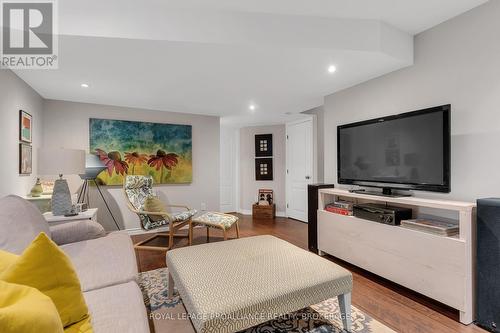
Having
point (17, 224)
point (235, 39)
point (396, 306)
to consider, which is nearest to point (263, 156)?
point (235, 39)

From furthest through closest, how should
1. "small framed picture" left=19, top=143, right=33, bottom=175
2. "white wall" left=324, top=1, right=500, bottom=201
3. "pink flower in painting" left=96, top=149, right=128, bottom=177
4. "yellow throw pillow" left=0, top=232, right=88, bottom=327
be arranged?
"pink flower in painting" left=96, top=149, right=128, bottom=177 → "small framed picture" left=19, top=143, right=33, bottom=175 → "white wall" left=324, top=1, right=500, bottom=201 → "yellow throw pillow" left=0, top=232, right=88, bottom=327

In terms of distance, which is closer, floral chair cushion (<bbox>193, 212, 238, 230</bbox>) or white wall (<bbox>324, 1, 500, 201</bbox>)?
white wall (<bbox>324, 1, 500, 201</bbox>)

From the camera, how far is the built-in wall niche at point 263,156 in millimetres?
5625

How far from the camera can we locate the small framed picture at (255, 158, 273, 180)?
5.63 meters

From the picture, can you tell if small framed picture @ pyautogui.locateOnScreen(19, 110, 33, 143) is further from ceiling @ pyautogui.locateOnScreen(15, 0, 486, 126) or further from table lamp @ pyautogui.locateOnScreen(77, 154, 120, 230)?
table lamp @ pyautogui.locateOnScreen(77, 154, 120, 230)

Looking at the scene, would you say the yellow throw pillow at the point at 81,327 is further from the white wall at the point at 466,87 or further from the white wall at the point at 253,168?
the white wall at the point at 253,168

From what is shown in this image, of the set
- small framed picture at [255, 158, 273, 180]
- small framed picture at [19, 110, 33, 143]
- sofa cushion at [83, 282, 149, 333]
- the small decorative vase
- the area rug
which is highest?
small framed picture at [19, 110, 33, 143]

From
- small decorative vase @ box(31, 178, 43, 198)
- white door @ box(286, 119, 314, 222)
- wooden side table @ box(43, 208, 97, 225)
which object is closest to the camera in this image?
wooden side table @ box(43, 208, 97, 225)

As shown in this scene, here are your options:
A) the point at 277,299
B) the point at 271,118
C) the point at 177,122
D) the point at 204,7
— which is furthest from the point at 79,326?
the point at 271,118

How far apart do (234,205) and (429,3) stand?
515 centimetres

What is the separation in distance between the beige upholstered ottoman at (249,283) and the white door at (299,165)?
2.89 m

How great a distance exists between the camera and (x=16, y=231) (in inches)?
60.7

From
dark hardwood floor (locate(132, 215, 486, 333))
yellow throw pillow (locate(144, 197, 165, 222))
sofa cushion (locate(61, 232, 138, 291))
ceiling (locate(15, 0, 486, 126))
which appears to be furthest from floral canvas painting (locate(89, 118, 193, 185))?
sofa cushion (locate(61, 232, 138, 291))

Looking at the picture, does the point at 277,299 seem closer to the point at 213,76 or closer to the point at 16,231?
the point at 16,231
